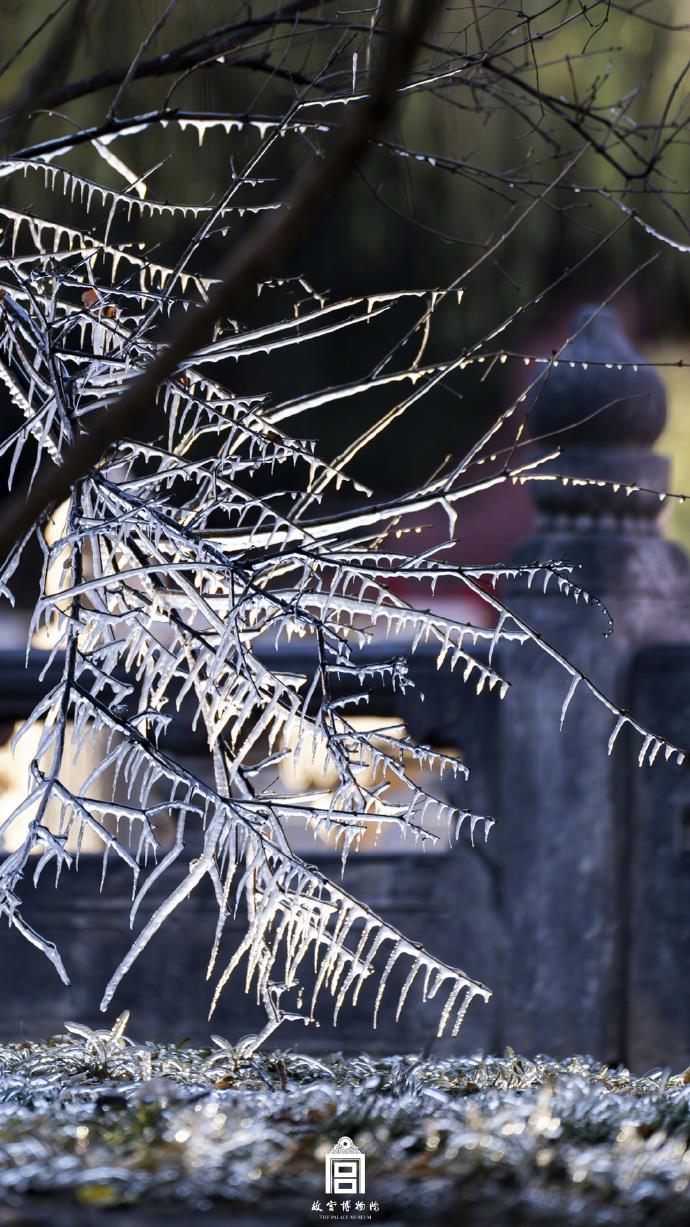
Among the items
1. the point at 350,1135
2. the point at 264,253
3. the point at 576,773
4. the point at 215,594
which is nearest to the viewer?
the point at 264,253

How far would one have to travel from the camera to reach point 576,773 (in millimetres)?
4391

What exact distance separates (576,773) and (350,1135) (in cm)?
234

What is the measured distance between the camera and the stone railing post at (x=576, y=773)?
4.38 m

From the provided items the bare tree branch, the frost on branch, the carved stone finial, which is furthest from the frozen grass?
the carved stone finial

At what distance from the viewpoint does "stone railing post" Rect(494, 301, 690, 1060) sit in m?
4.38

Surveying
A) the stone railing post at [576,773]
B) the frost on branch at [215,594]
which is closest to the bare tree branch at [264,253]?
the frost on branch at [215,594]

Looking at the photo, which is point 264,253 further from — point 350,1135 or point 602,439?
point 602,439

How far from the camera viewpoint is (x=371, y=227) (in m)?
11.8

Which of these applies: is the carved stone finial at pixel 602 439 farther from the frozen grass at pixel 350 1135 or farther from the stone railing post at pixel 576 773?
the frozen grass at pixel 350 1135

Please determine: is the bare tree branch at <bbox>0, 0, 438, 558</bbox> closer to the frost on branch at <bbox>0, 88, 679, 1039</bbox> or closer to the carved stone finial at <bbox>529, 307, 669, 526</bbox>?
the frost on branch at <bbox>0, 88, 679, 1039</bbox>

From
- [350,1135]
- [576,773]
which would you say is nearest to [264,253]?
[350,1135]

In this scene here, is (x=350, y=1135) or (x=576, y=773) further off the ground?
(x=576, y=773)

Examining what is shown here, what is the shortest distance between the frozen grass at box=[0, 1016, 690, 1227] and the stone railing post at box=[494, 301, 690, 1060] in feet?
4.83

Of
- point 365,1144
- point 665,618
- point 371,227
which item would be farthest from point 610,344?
point 371,227
